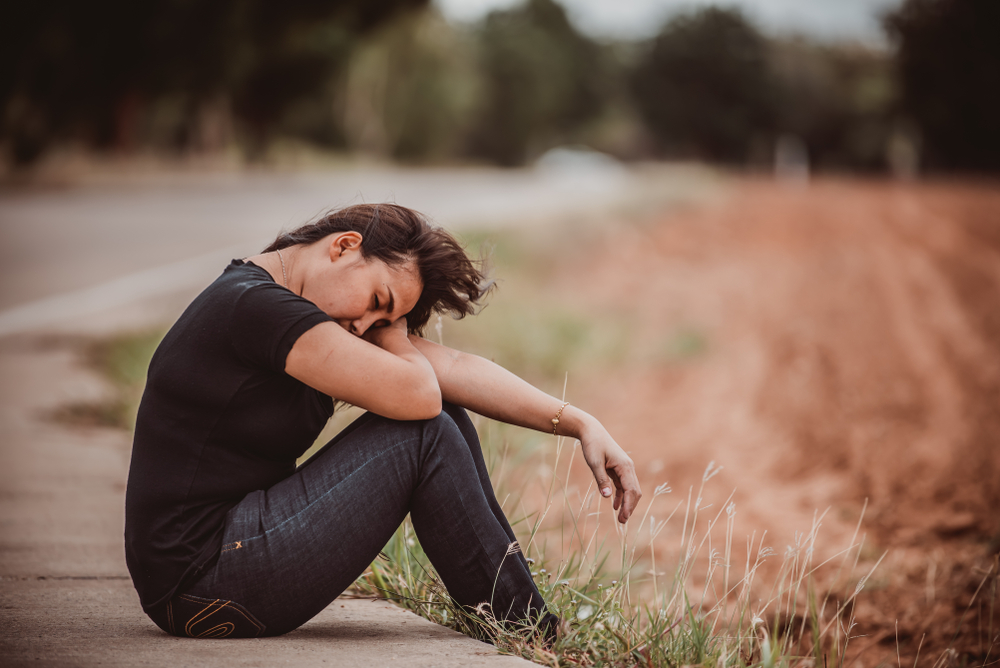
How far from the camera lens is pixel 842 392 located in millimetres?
7918

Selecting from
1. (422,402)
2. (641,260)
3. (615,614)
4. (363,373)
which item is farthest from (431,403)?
(641,260)

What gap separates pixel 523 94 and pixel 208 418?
5311cm

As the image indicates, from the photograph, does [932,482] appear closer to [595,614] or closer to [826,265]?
[595,614]

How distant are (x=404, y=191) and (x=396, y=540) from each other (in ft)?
54.8

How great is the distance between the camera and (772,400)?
784 centimetres

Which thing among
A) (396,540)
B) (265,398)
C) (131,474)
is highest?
(265,398)

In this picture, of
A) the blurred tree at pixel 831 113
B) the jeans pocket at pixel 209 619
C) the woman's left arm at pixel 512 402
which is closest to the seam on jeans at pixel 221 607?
the jeans pocket at pixel 209 619

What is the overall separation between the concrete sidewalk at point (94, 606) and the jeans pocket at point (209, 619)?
0.09 ft

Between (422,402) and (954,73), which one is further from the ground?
(954,73)

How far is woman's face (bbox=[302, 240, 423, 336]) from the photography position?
2127 millimetres

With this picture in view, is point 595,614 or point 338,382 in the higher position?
point 338,382

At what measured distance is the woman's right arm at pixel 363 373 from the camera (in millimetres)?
1922

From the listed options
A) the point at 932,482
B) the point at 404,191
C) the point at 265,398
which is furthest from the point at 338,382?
the point at 404,191

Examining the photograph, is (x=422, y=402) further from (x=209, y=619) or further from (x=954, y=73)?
(x=954, y=73)
